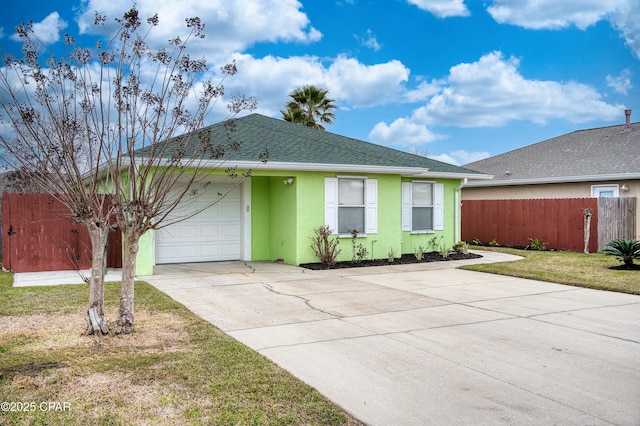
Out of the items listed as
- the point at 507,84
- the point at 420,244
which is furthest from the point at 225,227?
the point at 507,84

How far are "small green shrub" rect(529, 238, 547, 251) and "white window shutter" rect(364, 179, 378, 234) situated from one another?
288 inches

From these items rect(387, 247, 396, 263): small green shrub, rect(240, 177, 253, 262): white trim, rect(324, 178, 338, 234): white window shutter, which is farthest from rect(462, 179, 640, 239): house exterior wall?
rect(240, 177, 253, 262): white trim

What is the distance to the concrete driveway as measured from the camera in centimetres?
412

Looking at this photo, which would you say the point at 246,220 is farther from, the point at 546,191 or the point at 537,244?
the point at 546,191

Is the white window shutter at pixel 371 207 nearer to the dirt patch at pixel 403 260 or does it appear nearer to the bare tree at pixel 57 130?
the dirt patch at pixel 403 260

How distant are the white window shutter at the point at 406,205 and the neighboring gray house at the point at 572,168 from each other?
6.91 meters

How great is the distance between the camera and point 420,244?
50.6 feet

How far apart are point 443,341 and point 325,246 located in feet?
22.8

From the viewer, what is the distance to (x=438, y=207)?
15672 millimetres

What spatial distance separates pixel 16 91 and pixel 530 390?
7015mm

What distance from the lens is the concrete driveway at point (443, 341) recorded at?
13.5 ft

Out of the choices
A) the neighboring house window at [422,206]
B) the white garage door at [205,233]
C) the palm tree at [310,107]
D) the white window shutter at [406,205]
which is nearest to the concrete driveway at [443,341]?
the white garage door at [205,233]

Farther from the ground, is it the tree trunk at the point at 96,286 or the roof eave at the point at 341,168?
the roof eave at the point at 341,168

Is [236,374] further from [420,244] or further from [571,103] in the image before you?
[571,103]
